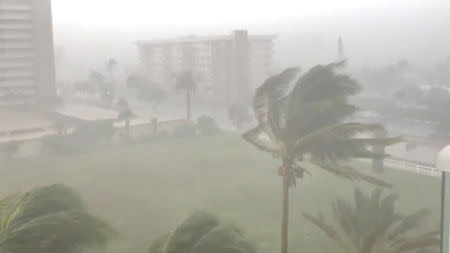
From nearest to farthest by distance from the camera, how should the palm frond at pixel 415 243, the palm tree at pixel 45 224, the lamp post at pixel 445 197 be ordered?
the lamp post at pixel 445 197 < the palm tree at pixel 45 224 < the palm frond at pixel 415 243

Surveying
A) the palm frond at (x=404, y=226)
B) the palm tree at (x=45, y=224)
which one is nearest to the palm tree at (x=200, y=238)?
the palm tree at (x=45, y=224)

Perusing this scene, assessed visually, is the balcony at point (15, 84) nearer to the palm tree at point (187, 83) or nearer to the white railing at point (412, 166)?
the palm tree at point (187, 83)

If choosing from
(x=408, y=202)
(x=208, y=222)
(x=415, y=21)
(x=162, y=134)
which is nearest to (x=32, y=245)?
(x=208, y=222)

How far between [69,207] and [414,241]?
79.3 inches

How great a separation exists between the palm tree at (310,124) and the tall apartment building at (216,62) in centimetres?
74

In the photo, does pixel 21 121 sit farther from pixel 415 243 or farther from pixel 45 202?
pixel 415 243

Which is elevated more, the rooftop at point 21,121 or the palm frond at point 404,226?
the rooftop at point 21,121

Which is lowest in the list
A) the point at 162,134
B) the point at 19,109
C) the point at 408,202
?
the point at 408,202

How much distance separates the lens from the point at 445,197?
1.21 meters

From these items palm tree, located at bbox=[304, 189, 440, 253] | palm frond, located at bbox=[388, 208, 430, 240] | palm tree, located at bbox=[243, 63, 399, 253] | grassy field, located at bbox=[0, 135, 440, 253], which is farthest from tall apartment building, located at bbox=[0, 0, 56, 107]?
palm frond, located at bbox=[388, 208, 430, 240]

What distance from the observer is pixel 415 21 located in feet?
16.4

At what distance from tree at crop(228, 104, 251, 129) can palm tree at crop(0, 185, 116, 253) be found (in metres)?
1.90

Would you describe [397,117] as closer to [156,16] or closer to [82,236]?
[156,16]

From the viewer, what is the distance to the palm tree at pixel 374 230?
2957 millimetres
